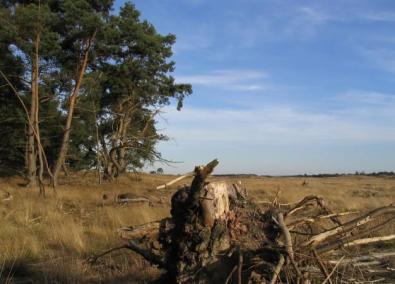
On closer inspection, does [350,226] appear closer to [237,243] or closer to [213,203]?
[237,243]

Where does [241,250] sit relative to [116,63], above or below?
below

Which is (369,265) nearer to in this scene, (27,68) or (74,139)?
(27,68)

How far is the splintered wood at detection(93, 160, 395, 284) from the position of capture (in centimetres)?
454

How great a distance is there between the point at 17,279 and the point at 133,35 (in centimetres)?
2731

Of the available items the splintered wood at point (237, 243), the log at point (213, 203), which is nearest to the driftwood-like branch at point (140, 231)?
the splintered wood at point (237, 243)

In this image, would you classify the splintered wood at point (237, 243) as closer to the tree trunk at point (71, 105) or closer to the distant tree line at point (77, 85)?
the distant tree line at point (77, 85)

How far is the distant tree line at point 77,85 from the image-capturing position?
25.9m

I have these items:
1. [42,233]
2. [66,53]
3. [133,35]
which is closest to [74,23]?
[66,53]

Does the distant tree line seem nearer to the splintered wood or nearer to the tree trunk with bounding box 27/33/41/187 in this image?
the tree trunk with bounding box 27/33/41/187

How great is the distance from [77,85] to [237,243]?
885 inches

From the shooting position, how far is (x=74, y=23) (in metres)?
27.3

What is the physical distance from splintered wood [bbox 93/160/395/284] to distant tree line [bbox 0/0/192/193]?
56.3ft

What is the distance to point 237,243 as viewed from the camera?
4.97 metres

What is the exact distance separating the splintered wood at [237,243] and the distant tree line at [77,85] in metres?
17.2
